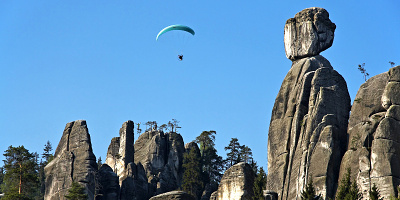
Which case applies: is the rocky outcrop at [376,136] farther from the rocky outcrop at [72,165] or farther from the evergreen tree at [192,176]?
the evergreen tree at [192,176]

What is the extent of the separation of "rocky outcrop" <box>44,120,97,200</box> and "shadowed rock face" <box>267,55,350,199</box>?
22.1 metres

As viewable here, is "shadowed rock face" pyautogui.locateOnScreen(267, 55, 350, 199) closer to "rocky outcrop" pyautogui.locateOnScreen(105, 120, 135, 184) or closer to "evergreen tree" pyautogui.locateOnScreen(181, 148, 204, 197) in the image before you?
"evergreen tree" pyautogui.locateOnScreen(181, 148, 204, 197)

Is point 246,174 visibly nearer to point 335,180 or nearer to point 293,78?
point 335,180

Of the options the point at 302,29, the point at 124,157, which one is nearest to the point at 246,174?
the point at 302,29

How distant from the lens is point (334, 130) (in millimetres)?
80250

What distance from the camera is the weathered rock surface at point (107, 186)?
97.1 m

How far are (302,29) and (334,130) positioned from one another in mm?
24998

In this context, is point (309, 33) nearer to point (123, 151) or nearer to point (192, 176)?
point (192, 176)

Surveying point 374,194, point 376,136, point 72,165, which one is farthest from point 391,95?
point 72,165

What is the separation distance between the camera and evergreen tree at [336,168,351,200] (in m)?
69.4

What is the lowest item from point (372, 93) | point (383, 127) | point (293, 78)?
point (383, 127)

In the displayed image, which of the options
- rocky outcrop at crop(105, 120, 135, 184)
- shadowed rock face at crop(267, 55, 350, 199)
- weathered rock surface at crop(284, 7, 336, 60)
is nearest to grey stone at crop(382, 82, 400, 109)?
shadowed rock face at crop(267, 55, 350, 199)

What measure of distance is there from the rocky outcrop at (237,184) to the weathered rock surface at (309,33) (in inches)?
1223

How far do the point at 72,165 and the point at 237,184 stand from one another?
1095 inches
